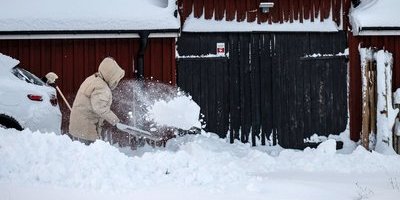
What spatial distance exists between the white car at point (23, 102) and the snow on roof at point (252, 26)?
3.65 metres

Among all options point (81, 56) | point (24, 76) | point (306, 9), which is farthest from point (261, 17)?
point (24, 76)

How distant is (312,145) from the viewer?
38.8 ft

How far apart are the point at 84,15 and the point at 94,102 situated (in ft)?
→ 13.1

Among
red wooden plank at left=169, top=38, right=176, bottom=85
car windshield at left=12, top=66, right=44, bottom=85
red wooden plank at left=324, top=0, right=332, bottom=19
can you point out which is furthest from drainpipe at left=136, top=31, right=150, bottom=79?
red wooden plank at left=324, top=0, right=332, bottom=19

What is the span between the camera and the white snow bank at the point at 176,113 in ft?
36.6

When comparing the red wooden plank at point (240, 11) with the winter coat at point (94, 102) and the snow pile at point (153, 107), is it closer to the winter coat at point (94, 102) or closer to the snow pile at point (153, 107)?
the snow pile at point (153, 107)

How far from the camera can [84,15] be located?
36.1 feet

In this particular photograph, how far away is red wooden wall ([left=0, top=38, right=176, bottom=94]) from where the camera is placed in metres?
11.0

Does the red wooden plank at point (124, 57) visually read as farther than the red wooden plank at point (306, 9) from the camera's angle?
No

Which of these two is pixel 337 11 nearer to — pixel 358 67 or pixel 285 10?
pixel 285 10

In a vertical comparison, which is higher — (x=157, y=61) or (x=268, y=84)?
(x=157, y=61)

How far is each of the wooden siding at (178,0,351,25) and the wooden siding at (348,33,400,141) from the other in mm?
636

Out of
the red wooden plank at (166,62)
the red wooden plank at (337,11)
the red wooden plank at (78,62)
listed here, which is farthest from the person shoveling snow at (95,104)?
the red wooden plank at (337,11)

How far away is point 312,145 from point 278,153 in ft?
3.85
